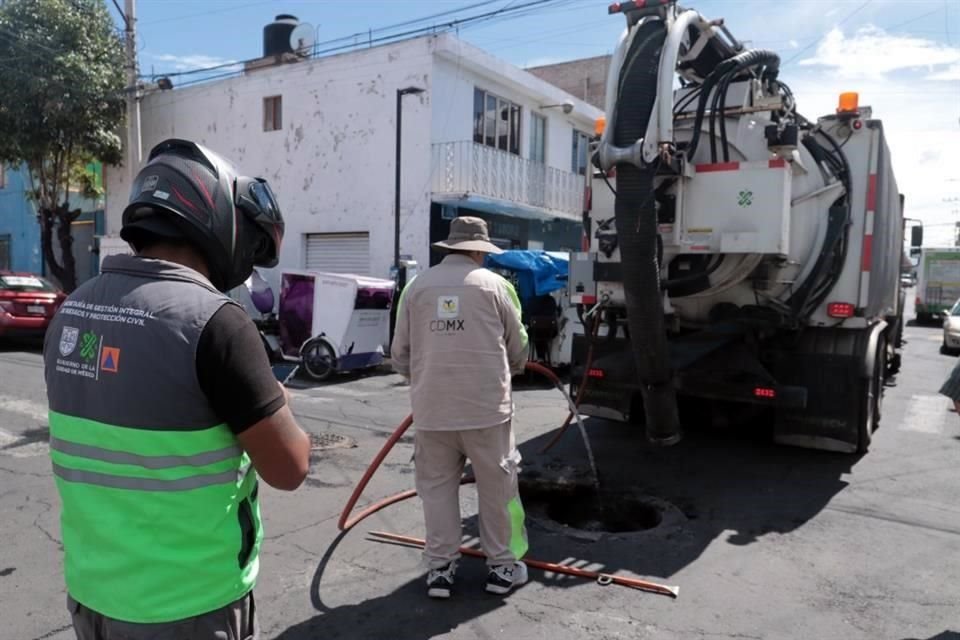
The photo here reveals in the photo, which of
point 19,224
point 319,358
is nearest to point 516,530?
point 319,358

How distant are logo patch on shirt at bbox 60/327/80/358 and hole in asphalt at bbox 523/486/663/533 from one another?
154 inches

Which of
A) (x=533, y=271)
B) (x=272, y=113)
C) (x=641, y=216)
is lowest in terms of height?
(x=533, y=271)

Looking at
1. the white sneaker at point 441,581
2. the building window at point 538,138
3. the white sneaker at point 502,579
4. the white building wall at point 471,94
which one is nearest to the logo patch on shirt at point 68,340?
the white sneaker at point 441,581

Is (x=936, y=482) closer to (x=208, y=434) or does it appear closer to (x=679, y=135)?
(x=679, y=135)

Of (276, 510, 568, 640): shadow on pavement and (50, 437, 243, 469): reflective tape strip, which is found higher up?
(50, 437, 243, 469): reflective tape strip

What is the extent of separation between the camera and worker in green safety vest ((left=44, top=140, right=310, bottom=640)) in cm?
153

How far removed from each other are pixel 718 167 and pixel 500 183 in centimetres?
1189

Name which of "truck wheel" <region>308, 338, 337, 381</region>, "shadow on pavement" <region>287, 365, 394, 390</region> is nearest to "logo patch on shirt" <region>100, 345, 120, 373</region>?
"shadow on pavement" <region>287, 365, 394, 390</region>

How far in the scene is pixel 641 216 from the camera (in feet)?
14.6

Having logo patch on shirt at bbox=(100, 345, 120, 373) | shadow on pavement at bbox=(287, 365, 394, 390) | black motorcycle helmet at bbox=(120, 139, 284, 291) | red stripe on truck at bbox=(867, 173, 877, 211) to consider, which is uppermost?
red stripe on truck at bbox=(867, 173, 877, 211)

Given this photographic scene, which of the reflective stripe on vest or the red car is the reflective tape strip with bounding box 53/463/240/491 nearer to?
the reflective stripe on vest

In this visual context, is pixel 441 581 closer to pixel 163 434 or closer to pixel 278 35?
pixel 163 434

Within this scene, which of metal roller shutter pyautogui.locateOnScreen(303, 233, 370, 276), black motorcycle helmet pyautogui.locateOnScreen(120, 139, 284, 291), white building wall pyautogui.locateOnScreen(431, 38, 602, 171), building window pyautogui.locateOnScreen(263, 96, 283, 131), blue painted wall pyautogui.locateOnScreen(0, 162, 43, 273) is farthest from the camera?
blue painted wall pyautogui.locateOnScreen(0, 162, 43, 273)

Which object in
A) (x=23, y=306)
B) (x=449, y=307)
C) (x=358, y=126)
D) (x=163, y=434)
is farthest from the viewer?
(x=358, y=126)
